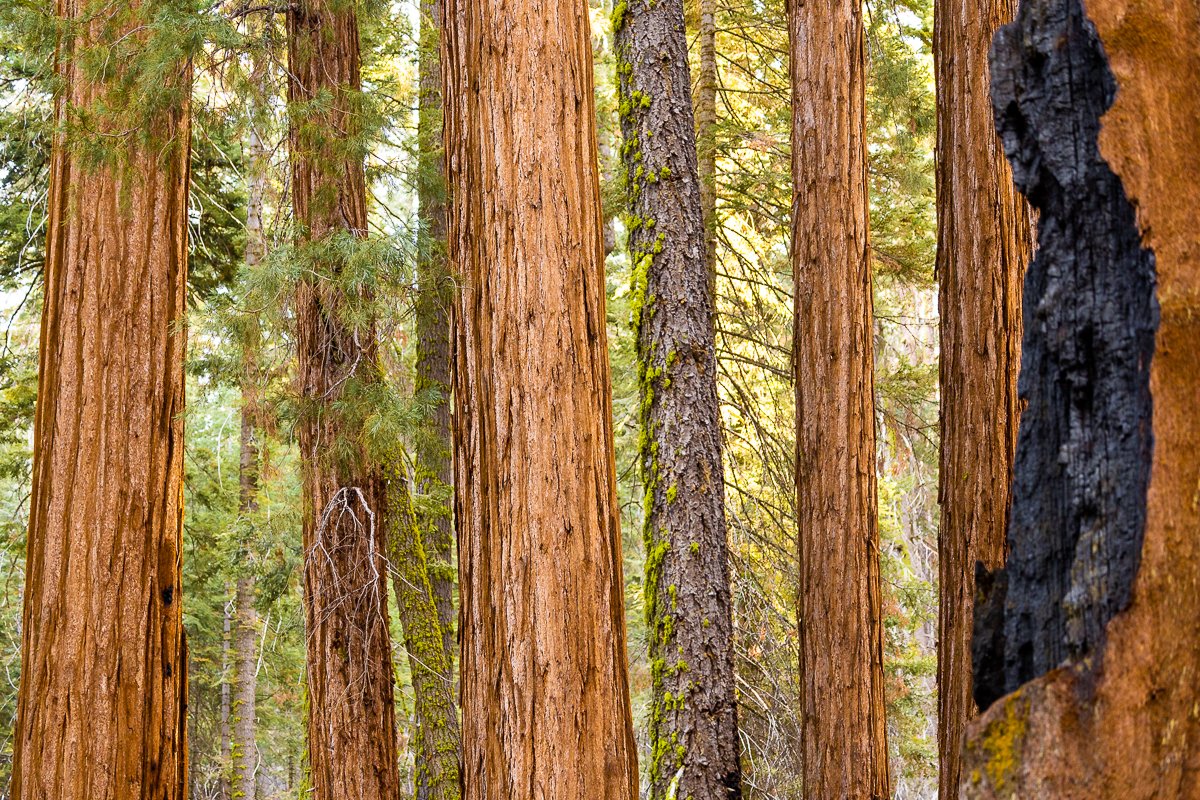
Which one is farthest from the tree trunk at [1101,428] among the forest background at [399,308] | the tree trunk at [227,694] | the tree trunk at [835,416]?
the tree trunk at [227,694]

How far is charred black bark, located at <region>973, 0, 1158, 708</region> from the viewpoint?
1340 millimetres

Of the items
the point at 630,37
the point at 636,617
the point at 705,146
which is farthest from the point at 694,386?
the point at 636,617

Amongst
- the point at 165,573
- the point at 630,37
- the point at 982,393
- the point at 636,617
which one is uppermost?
the point at 630,37

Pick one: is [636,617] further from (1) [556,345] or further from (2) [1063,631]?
(2) [1063,631]

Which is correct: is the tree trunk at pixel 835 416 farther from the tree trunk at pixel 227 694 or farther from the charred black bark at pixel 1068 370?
the tree trunk at pixel 227 694

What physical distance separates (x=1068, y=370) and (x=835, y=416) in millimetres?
5178

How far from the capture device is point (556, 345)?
358cm

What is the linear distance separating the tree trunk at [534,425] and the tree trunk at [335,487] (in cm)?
242

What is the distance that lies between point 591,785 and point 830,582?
10.8ft

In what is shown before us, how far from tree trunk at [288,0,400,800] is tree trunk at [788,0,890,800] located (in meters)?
2.61

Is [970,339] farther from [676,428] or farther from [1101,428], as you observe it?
[1101,428]

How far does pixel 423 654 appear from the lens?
7461 millimetres

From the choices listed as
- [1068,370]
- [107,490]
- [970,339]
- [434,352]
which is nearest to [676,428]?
[970,339]

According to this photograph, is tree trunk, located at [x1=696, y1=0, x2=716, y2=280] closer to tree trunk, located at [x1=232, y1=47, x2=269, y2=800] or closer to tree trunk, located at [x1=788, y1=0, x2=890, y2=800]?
tree trunk, located at [x1=788, y1=0, x2=890, y2=800]
